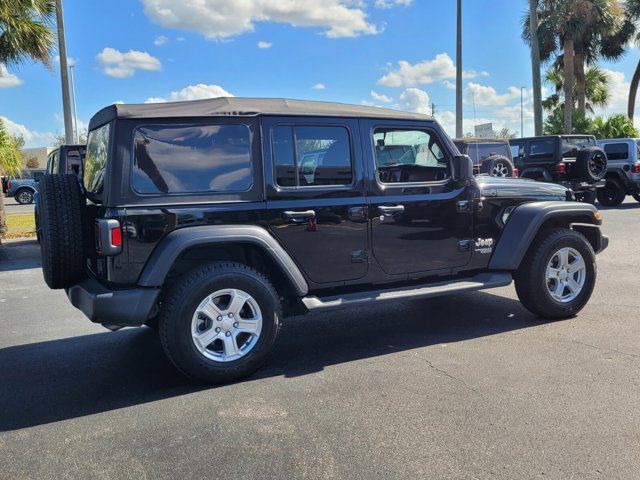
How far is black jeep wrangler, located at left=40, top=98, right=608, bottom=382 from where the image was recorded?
3877mm

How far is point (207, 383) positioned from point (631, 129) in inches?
1214

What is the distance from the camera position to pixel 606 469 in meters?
2.82

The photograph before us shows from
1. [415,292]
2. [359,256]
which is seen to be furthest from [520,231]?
[359,256]

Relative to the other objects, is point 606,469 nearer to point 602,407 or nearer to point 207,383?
point 602,407

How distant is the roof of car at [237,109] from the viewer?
4.01 m

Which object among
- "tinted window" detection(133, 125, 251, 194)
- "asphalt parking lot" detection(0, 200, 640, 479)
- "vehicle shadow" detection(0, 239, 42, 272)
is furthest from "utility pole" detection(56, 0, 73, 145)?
"tinted window" detection(133, 125, 251, 194)

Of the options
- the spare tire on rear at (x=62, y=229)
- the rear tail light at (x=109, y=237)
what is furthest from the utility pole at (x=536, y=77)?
the rear tail light at (x=109, y=237)

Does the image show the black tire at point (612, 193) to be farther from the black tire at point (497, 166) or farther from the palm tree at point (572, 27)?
the palm tree at point (572, 27)

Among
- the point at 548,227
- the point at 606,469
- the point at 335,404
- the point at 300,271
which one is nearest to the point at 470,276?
the point at 548,227

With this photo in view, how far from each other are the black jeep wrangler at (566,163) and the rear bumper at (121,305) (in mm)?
13070

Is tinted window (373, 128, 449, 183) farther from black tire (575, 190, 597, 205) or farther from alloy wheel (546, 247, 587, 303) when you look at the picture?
black tire (575, 190, 597, 205)

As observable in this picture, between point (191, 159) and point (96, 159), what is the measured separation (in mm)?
875

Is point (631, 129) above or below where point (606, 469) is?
above

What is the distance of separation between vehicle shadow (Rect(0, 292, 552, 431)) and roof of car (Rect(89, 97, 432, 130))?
75.5 inches
